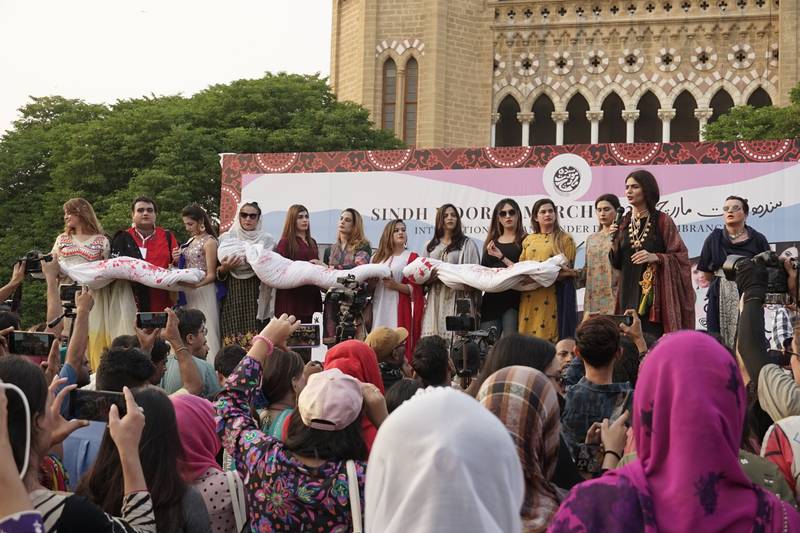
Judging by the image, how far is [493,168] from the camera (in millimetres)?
14906

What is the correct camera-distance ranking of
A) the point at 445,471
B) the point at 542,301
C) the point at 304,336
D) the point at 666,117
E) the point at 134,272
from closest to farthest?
1. the point at 445,471
2. the point at 304,336
3. the point at 542,301
4. the point at 134,272
5. the point at 666,117

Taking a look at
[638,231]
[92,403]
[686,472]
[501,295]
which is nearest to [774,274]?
[686,472]

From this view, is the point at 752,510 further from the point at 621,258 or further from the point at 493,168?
the point at 493,168

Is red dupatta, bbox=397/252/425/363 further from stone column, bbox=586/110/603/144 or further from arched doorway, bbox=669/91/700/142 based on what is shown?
arched doorway, bbox=669/91/700/142

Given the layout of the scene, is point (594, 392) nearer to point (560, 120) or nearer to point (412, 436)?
point (412, 436)

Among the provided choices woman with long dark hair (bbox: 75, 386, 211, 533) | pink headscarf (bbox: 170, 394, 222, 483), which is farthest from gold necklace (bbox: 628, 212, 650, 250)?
woman with long dark hair (bbox: 75, 386, 211, 533)

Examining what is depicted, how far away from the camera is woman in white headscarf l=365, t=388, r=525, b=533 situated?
2.26 metres


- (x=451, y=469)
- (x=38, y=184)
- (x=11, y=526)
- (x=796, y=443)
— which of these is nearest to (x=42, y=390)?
(x=11, y=526)

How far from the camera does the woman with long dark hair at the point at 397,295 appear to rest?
408 inches

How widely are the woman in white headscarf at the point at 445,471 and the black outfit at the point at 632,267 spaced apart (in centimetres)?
682

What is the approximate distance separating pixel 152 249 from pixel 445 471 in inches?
343

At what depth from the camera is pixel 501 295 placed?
32.6ft

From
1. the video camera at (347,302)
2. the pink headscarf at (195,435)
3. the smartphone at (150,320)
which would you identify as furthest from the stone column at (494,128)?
the pink headscarf at (195,435)

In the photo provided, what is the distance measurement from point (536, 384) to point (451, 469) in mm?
1339
